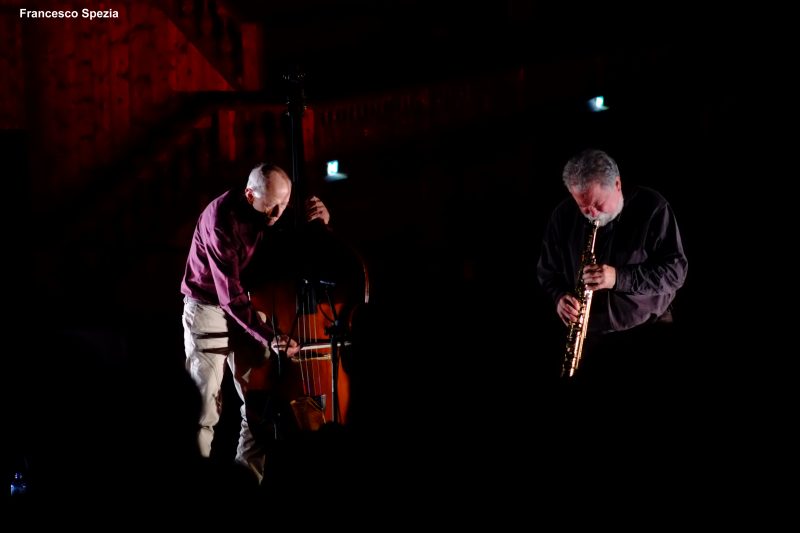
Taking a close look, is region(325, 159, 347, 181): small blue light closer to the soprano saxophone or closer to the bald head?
the bald head

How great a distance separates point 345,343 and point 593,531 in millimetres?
1420

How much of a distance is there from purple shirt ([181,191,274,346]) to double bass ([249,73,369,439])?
0.35 ft

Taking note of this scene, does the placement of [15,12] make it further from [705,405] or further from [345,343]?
[705,405]

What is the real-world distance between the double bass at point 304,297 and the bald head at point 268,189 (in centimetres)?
7

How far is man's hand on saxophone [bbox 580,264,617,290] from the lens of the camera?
11.3 ft

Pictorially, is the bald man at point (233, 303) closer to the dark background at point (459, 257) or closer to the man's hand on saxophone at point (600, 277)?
the dark background at point (459, 257)

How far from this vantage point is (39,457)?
4262mm

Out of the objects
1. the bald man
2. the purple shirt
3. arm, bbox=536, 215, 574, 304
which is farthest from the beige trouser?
arm, bbox=536, 215, 574, 304

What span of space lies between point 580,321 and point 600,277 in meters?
0.29

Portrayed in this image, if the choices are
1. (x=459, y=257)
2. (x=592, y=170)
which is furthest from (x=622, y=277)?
(x=459, y=257)

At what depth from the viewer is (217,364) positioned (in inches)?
162

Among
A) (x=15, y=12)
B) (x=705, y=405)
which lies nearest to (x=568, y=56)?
(x=705, y=405)

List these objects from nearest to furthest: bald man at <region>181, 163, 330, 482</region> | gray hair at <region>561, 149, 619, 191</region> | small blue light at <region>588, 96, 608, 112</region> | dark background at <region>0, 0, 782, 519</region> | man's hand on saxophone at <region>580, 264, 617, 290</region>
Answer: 1. man's hand on saxophone at <region>580, 264, 617, 290</region>
2. gray hair at <region>561, 149, 619, 191</region>
3. bald man at <region>181, 163, 330, 482</region>
4. dark background at <region>0, 0, 782, 519</region>
5. small blue light at <region>588, 96, 608, 112</region>

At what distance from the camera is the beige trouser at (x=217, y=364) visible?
406 cm
